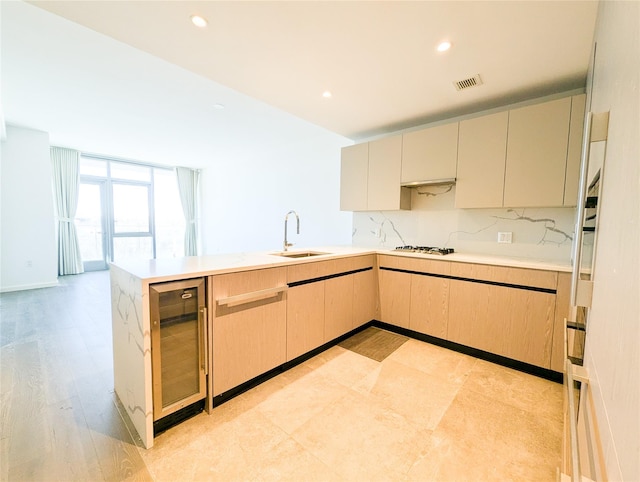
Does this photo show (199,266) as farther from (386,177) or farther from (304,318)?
(386,177)

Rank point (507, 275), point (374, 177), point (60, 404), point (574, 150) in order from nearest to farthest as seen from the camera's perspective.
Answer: point (60, 404)
point (574, 150)
point (507, 275)
point (374, 177)

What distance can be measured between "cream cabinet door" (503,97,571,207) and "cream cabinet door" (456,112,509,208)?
0.06 m

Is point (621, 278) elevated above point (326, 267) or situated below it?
above

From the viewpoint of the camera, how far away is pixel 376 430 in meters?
1.64

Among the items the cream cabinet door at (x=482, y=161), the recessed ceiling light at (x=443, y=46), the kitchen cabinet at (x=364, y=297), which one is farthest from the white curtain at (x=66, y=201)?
the cream cabinet door at (x=482, y=161)

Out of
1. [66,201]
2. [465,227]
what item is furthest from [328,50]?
[66,201]

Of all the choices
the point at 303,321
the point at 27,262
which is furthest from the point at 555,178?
the point at 27,262

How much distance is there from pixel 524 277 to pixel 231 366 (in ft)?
7.97

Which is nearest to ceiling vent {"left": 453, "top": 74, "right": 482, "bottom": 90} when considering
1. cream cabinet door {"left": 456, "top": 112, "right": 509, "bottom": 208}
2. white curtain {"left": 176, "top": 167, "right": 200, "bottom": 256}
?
cream cabinet door {"left": 456, "top": 112, "right": 509, "bottom": 208}

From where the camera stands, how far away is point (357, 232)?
3986mm

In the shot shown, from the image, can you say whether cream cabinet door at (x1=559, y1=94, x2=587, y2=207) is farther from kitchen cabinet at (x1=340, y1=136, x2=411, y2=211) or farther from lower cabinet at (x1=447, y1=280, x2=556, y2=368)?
kitchen cabinet at (x1=340, y1=136, x2=411, y2=211)

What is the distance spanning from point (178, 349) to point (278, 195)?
4.11 m

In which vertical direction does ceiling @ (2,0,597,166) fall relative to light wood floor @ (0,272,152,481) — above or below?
above

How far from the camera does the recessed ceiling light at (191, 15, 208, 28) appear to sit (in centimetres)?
167
